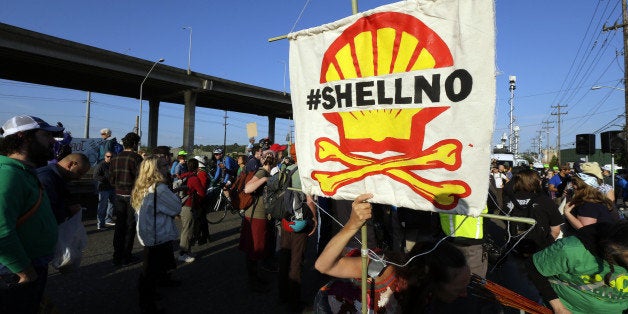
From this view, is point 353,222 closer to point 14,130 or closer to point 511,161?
point 14,130

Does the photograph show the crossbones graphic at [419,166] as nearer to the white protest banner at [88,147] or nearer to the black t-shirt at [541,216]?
the black t-shirt at [541,216]

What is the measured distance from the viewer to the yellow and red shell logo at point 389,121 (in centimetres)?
177

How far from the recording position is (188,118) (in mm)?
31156

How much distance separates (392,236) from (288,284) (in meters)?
1.36

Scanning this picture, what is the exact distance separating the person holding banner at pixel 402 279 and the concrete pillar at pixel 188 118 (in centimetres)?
3081

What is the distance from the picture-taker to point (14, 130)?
220cm

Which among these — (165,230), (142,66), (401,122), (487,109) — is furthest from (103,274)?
(142,66)

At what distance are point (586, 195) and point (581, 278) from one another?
2266 millimetres

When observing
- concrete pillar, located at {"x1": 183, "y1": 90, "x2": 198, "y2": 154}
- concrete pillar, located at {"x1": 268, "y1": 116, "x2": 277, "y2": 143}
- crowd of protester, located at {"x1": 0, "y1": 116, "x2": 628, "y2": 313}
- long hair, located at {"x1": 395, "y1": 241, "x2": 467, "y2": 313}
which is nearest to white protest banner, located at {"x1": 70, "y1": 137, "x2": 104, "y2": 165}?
crowd of protester, located at {"x1": 0, "y1": 116, "x2": 628, "y2": 313}

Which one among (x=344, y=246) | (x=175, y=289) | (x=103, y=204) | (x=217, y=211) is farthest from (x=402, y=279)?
(x=217, y=211)

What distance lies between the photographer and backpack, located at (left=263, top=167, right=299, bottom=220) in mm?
4082

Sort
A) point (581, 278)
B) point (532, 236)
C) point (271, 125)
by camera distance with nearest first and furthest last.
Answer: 1. point (581, 278)
2. point (532, 236)
3. point (271, 125)

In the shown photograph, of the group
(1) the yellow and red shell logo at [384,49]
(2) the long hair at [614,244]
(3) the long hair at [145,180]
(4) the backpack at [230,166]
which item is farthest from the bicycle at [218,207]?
(2) the long hair at [614,244]

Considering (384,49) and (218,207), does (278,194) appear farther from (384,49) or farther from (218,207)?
(218,207)
